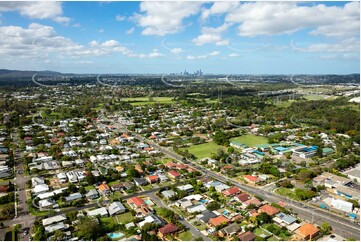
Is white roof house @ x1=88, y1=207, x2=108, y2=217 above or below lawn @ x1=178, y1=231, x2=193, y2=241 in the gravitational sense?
above


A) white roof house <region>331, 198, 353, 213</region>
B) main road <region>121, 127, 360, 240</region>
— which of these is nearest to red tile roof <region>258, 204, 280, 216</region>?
main road <region>121, 127, 360, 240</region>

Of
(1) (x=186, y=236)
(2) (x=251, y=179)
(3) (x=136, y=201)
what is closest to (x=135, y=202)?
(3) (x=136, y=201)

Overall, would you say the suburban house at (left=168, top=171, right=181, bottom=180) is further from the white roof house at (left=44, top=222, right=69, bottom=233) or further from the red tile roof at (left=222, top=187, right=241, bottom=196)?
the white roof house at (left=44, top=222, right=69, bottom=233)

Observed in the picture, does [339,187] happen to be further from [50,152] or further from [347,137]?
[50,152]

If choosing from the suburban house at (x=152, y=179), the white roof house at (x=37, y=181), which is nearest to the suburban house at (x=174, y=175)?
the suburban house at (x=152, y=179)

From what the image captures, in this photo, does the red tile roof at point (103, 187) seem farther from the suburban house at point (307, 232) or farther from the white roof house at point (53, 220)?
the suburban house at point (307, 232)

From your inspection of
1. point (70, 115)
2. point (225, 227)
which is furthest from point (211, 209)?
point (70, 115)
